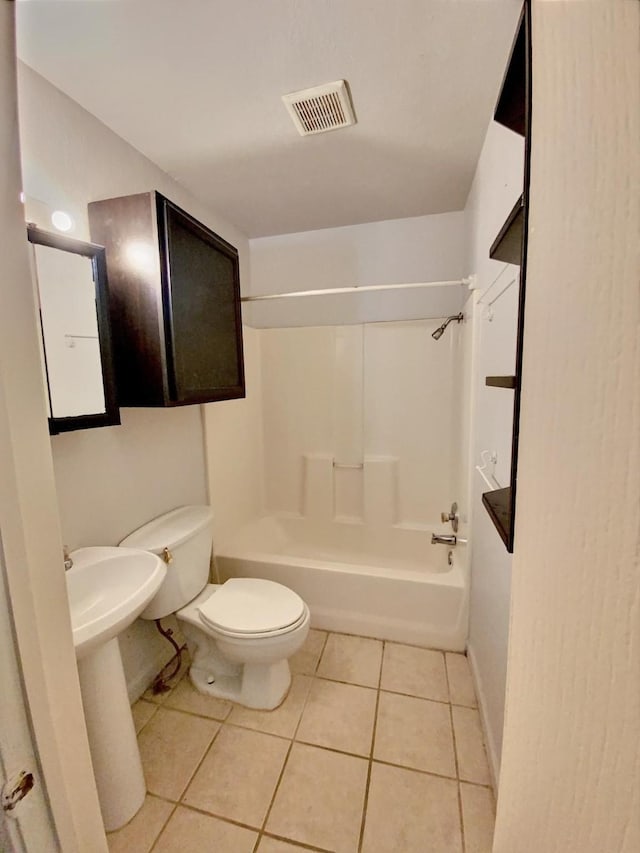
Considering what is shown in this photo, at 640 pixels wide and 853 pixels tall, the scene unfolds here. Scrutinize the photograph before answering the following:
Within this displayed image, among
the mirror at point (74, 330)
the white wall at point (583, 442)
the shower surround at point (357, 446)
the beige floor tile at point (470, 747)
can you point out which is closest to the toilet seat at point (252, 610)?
the shower surround at point (357, 446)

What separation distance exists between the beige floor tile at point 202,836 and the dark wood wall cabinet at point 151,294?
1.38 metres

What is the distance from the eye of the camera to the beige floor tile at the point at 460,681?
151cm

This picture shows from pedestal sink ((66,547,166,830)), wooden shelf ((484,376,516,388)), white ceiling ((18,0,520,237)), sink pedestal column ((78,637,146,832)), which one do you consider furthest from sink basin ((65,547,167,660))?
white ceiling ((18,0,520,237))

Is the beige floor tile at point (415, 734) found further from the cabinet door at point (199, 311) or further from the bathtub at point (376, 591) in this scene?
the cabinet door at point (199, 311)

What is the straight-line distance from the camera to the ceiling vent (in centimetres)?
120

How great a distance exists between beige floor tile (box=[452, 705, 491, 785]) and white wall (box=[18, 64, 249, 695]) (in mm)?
1338

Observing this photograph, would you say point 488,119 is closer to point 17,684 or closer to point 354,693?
point 17,684

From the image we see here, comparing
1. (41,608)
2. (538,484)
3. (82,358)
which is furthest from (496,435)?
(82,358)

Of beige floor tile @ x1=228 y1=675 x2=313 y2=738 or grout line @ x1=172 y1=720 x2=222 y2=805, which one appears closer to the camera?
grout line @ x1=172 y1=720 x2=222 y2=805

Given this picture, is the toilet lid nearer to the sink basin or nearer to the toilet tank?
the toilet tank

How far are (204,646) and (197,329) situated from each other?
1446mm

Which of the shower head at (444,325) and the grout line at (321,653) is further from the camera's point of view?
the shower head at (444,325)

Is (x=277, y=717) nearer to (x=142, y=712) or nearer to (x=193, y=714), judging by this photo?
(x=193, y=714)

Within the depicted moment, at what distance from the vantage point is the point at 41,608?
20.5 inches
